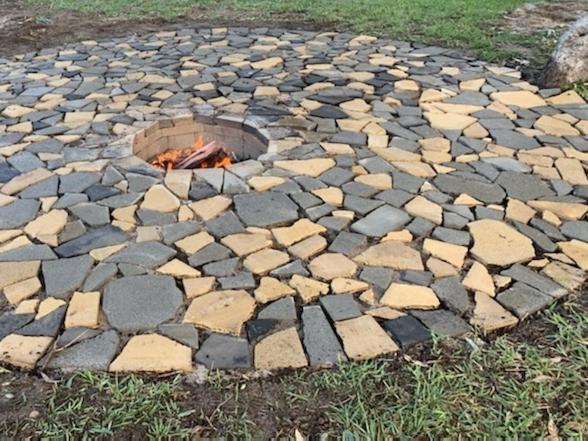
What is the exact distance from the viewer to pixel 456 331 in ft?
7.35

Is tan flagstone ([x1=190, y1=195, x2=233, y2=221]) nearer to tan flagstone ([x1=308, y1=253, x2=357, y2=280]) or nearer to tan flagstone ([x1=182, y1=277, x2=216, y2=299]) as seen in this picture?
tan flagstone ([x1=182, y1=277, x2=216, y2=299])

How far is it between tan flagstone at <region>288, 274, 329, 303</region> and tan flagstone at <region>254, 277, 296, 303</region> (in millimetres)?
34

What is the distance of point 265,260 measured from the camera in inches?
104

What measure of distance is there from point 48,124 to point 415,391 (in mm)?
3265

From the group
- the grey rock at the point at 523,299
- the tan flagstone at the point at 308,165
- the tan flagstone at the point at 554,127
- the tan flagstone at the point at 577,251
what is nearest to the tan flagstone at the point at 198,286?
the tan flagstone at the point at 308,165

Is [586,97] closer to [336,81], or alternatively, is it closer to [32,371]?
[336,81]

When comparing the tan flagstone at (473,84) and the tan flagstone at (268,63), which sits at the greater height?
the tan flagstone at (473,84)

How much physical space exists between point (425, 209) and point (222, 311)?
4.21ft

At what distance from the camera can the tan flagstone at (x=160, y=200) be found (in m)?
3.04

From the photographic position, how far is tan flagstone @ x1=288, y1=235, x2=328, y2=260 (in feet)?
8.77

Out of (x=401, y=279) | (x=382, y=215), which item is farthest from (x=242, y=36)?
(x=401, y=279)

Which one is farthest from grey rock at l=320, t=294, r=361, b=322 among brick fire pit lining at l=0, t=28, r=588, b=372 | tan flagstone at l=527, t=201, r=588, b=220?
tan flagstone at l=527, t=201, r=588, b=220

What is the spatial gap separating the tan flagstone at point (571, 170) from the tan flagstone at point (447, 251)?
106 centimetres

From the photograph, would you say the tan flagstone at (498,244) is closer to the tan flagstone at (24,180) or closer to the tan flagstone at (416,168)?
the tan flagstone at (416,168)
